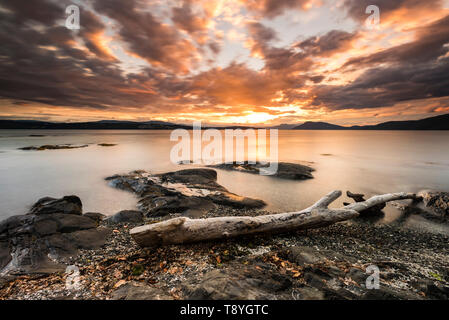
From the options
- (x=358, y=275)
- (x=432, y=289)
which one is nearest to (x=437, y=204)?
(x=432, y=289)

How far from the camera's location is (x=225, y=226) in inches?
200

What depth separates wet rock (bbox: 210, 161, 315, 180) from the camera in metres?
15.0

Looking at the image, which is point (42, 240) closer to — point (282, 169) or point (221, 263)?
point (221, 263)

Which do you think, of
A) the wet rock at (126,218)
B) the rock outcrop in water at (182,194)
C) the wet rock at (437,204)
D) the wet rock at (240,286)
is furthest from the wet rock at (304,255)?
the wet rock at (437,204)

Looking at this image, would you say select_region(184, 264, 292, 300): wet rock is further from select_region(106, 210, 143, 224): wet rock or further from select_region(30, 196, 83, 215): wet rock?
select_region(30, 196, 83, 215): wet rock

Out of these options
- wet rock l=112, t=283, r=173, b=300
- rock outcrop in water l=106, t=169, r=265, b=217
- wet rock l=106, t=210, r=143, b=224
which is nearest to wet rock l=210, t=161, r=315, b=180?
rock outcrop in water l=106, t=169, r=265, b=217

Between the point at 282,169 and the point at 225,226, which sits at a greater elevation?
the point at 282,169

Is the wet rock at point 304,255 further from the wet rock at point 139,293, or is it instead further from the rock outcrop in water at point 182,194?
the rock outcrop in water at point 182,194

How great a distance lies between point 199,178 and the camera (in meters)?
13.4

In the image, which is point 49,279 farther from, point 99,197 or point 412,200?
point 412,200

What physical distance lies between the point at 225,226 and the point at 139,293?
2.44 meters

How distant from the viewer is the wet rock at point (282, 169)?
49.2ft

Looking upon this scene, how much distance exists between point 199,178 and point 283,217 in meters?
8.43
